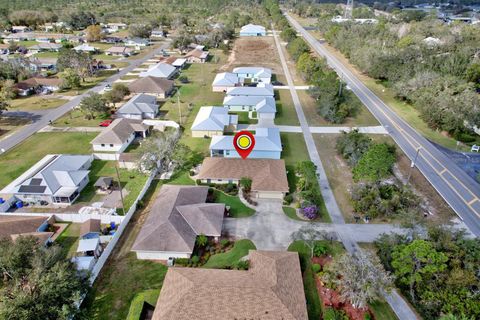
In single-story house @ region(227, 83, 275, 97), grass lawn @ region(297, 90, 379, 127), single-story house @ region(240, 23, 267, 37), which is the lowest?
grass lawn @ region(297, 90, 379, 127)

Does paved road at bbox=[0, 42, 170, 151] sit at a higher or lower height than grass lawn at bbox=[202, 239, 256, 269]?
higher

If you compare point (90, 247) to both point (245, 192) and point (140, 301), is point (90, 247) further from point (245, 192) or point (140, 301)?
point (245, 192)

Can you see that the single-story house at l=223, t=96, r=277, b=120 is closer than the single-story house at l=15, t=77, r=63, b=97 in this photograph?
Yes

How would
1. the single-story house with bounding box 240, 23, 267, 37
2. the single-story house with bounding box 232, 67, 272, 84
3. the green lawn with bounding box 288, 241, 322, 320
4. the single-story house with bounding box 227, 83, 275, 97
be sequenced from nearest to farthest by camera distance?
the green lawn with bounding box 288, 241, 322, 320, the single-story house with bounding box 227, 83, 275, 97, the single-story house with bounding box 232, 67, 272, 84, the single-story house with bounding box 240, 23, 267, 37

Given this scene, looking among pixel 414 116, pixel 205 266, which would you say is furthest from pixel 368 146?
pixel 205 266

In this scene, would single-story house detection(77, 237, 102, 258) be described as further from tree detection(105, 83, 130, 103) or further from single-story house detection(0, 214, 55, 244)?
tree detection(105, 83, 130, 103)

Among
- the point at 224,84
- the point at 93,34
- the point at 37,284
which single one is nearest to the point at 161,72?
the point at 224,84

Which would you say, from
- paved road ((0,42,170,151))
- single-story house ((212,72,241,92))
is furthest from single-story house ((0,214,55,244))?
single-story house ((212,72,241,92))
